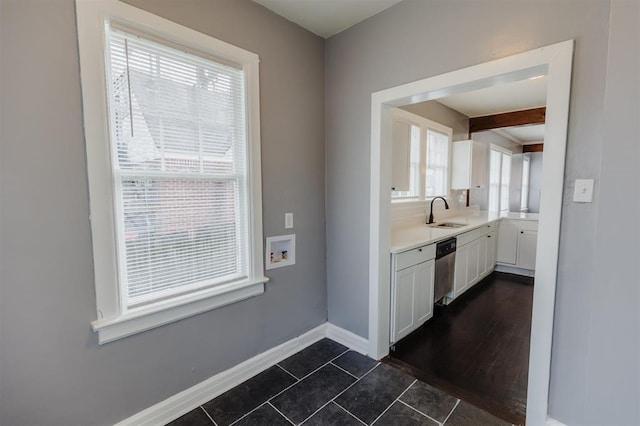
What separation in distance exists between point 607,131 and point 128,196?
2387 millimetres

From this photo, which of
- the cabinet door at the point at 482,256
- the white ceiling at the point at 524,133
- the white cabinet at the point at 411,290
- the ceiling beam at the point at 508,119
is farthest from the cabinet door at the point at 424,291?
the white ceiling at the point at 524,133

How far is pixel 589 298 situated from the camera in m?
1.43

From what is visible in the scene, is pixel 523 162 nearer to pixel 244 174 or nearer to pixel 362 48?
pixel 362 48

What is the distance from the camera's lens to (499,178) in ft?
19.9

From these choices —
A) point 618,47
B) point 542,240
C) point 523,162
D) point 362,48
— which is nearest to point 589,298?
point 542,240

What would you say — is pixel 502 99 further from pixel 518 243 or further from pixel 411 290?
pixel 411 290

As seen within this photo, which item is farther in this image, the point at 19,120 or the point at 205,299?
the point at 205,299

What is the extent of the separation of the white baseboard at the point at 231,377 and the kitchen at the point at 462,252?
47 centimetres

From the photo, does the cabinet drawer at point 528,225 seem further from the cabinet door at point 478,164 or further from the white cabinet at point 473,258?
the cabinet door at point 478,164

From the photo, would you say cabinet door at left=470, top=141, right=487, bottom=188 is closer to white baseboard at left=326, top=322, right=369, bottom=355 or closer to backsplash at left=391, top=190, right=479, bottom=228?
backsplash at left=391, top=190, right=479, bottom=228

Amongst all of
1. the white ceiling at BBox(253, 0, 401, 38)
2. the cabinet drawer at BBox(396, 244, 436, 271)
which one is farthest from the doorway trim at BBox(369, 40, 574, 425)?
the cabinet drawer at BBox(396, 244, 436, 271)

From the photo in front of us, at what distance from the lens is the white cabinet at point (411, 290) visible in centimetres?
243

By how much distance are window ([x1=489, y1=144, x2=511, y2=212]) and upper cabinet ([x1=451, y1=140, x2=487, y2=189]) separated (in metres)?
1.24

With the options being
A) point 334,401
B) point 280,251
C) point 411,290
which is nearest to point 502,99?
point 411,290
